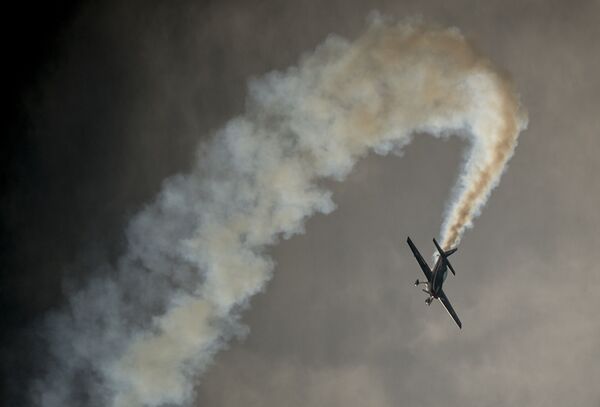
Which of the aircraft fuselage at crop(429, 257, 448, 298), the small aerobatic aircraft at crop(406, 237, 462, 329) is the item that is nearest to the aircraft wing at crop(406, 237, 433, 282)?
the small aerobatic aircraft at crop(406, 237, 462, 329)

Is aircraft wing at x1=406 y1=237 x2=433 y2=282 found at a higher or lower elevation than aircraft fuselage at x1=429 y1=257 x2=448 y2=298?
higher

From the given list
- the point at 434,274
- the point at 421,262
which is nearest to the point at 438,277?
the point at 434,274

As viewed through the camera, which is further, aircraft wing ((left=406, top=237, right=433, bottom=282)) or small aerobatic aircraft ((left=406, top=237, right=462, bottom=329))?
aircraft wing ((left=406, top=237, right=433, bottom=282))

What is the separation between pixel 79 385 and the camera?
6525 centimetres

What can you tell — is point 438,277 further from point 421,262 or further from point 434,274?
point 421,262

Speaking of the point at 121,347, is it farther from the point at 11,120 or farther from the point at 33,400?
the point at 11,120

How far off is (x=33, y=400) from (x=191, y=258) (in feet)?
88.1

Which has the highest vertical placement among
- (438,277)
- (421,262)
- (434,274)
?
(421,262)

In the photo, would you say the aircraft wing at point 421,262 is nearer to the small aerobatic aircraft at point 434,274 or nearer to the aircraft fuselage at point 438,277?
the small aerobatic aircraft at point 434,274

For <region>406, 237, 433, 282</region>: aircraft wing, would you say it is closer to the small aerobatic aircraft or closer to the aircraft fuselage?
the small aerobatic aircraft

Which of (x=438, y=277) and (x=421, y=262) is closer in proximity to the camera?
(x=438, y=277)

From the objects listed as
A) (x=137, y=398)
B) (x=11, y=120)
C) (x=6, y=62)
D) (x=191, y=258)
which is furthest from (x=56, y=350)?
(x=6, y=62)

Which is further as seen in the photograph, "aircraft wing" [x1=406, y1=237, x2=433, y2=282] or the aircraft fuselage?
"aircraft wing" [x1=406, y1=237, x2=433, y2=282]

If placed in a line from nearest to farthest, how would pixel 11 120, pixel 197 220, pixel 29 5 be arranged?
pixel 197 220 → pixel 11 120 → pixel 29 5
